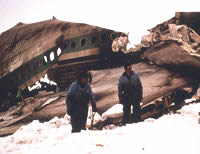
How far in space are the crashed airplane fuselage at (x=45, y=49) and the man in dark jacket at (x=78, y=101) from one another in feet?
23.0

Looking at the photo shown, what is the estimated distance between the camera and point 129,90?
523cm

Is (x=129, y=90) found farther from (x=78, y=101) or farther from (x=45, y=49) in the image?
(x=45, y=49)

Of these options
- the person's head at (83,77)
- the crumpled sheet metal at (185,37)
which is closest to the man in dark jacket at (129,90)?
the person's head at (83,77)

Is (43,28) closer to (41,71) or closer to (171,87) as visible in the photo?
(41,71)

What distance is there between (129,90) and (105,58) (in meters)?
6.67

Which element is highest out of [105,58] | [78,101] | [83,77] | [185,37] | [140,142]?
[185,37]

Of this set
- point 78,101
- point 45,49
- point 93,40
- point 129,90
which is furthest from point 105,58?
point 78,101

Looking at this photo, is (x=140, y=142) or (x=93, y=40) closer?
(x=140, y=142)

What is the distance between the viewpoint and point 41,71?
44.2 feet

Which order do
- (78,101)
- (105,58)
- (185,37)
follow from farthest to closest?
(105,58) < (185,37) < (78,101)

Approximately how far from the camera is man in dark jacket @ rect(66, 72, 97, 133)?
477 cm

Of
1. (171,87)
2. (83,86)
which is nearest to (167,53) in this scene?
(171,87)

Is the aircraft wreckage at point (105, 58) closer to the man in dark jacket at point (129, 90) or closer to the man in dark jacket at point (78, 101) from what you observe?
the man in dark jacket at point (129, 90)

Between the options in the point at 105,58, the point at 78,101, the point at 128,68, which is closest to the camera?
the point at 78,101
